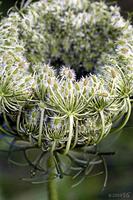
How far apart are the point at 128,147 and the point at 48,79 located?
64 cm

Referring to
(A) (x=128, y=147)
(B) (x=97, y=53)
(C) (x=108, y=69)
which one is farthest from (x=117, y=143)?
(C) (x=108, y=69)

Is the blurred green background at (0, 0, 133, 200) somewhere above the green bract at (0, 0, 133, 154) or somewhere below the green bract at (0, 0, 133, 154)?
below

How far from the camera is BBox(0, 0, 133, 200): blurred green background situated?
4.77ft

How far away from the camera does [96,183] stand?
59.5 inches

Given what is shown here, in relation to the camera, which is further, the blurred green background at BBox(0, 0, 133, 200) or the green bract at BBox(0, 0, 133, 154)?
the blurred green background at BBox(0, 0, 133, 200)

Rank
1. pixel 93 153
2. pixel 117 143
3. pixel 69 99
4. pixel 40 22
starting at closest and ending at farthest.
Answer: pixel 69 99
pixel 93 153
pixel 40 22
pixel 117 143

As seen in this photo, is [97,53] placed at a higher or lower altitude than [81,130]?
higher

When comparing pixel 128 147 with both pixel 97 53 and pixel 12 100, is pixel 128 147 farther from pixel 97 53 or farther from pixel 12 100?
pixel 12 100

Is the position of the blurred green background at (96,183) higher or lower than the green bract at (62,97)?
lower

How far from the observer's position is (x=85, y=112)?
1.00 meters

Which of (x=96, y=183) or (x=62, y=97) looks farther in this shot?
(x=96, y=183)

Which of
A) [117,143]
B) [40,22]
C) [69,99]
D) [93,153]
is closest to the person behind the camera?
[69,99]

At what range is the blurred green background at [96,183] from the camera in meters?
1.45

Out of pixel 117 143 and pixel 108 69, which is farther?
pixel 117 143
